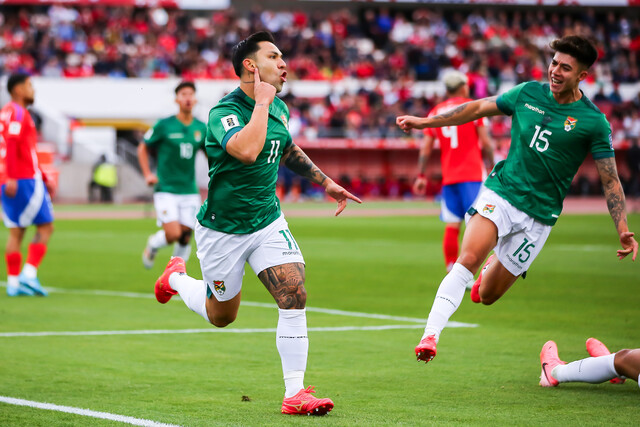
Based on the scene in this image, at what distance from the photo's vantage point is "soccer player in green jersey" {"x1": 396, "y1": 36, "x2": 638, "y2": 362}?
6.79m

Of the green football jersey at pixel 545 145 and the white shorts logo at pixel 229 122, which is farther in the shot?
the green football jersey at pixel 545 145

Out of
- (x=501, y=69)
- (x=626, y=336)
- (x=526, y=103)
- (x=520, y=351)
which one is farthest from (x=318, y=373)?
(x=501, y=69)

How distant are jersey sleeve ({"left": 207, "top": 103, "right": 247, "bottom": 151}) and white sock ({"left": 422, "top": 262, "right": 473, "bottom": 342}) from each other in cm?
186

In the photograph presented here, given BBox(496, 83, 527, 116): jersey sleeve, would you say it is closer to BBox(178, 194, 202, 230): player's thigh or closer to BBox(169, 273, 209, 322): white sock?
BBox(169, 273, 209, 322): white sock

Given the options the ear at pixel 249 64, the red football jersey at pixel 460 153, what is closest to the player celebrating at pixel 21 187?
the red football jersey at pixel 460 153

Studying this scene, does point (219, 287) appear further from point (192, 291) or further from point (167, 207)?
point (167, 207)

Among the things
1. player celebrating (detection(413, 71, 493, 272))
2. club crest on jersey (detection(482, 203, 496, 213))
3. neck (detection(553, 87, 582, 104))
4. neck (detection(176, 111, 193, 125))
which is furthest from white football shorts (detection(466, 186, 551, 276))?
neck (detection(176, 111, 193, 125))

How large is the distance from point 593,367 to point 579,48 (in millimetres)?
2230

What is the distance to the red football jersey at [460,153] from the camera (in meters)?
12.3

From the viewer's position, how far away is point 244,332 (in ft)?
30.1

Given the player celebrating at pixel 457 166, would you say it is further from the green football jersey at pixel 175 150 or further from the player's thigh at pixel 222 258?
the player's thigh at pixel 222 258

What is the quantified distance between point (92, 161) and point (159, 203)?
2537 cm

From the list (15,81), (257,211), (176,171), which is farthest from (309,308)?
(257,211)

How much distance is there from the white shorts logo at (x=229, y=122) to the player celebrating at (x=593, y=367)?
2.80m
